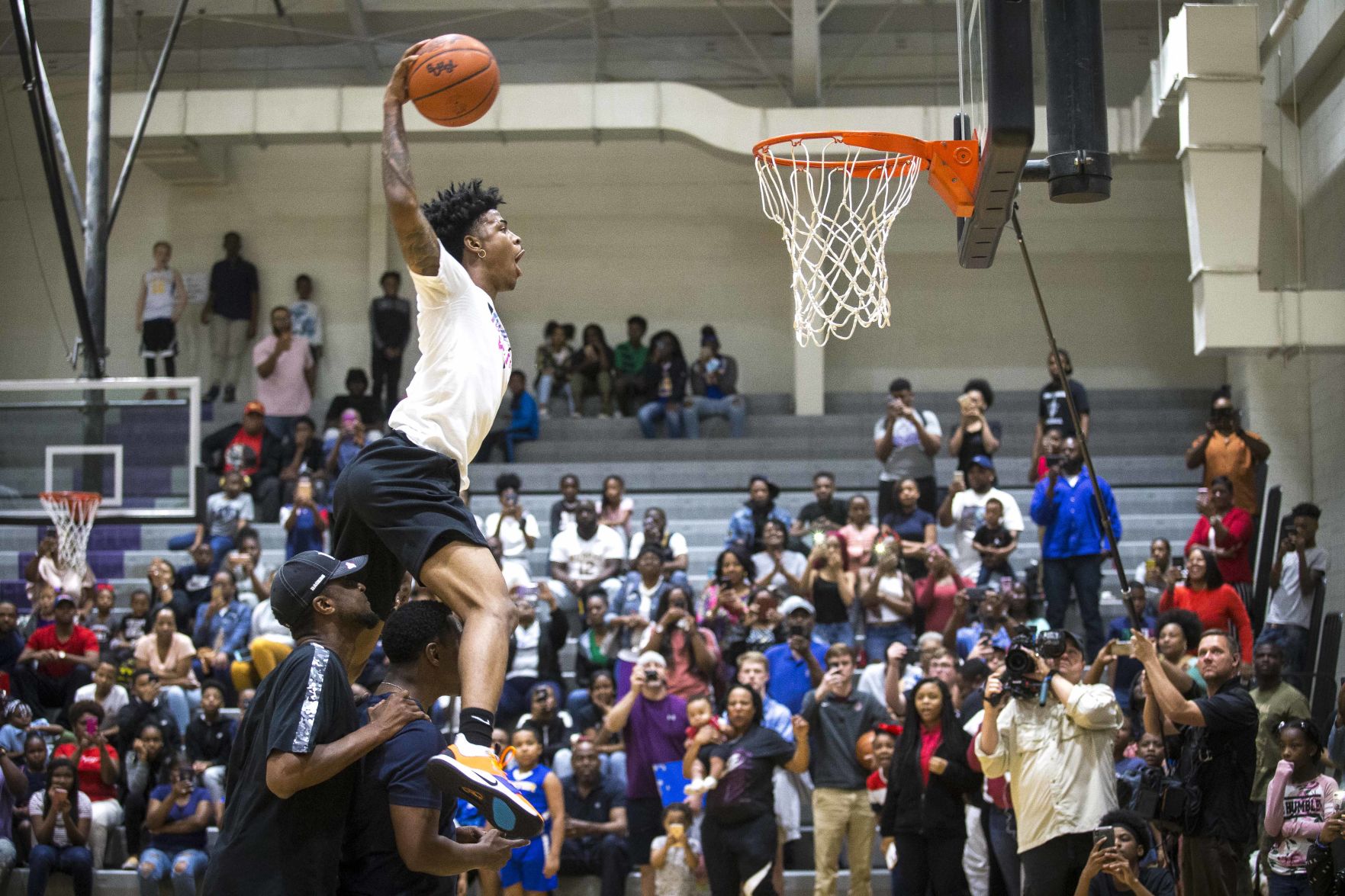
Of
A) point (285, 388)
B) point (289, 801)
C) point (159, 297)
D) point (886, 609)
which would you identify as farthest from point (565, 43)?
point (289, 801)

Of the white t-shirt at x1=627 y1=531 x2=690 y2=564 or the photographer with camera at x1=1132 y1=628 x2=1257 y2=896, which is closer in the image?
the photographer with camera at x1=1132 y1=628 x2=1257 y2=896

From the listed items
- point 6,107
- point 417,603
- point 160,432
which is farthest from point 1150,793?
point 6,107

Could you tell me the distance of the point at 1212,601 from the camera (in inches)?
437

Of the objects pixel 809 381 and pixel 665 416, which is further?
pixel 809 381

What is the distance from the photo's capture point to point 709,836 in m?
9.59

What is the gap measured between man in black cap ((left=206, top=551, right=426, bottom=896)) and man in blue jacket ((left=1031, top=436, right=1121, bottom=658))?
8.57m

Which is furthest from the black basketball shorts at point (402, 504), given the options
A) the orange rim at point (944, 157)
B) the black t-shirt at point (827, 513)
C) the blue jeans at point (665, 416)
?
the blue jeans at point (665, 416)

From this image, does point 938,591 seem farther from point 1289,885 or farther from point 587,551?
point 1289,885

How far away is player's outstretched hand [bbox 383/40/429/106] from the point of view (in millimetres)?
4714

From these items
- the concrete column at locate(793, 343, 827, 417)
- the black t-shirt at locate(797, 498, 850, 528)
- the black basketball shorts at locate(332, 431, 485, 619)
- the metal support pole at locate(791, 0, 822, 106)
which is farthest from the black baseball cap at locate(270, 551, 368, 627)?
the concrete column at locate(793, 343, 827, 417)

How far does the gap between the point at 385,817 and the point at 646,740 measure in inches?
243

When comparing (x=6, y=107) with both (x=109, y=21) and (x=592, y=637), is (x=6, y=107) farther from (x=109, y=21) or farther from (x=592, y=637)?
(x=592, y=637)

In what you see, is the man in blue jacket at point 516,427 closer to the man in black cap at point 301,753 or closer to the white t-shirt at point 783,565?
the white t-shirt at point 783,565

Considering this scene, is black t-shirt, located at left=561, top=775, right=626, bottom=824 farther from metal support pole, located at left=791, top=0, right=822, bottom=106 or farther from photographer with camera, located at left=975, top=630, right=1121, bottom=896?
metal support pole, located at left=791, top=0, right=822, bottom=106
